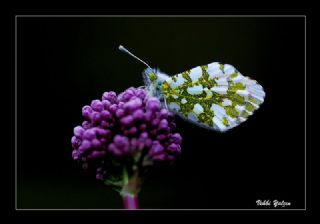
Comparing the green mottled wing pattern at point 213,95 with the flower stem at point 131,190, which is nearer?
the flower stem at point 131,190

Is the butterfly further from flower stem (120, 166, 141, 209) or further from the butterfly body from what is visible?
flower stem (120, 166, 141, 209)

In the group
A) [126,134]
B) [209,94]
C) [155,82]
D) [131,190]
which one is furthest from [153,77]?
[131,190]

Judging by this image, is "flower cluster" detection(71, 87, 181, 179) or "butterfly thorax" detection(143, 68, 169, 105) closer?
"flower cluster" detection(71, 87, 181, 179)

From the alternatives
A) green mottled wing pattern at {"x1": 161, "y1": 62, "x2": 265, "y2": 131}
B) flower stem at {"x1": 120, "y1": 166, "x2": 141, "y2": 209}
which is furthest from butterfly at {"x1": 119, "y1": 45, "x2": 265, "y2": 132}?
flower stem at {"x1": 120, "y1": 166, "x2": 141, "y2": 209}

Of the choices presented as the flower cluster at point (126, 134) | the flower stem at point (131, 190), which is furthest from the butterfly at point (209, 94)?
the flower stem at point (131, 190)

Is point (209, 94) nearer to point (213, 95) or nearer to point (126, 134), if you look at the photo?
point (213, 95)

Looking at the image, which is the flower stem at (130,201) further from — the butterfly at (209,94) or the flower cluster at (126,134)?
the butterfly at (209,94)

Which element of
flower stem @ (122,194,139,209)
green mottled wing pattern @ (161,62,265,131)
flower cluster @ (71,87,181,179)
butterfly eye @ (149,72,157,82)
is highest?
butterfly eye @ (149,72,157,82)

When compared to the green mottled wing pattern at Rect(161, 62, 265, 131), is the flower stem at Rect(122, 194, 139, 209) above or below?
below
